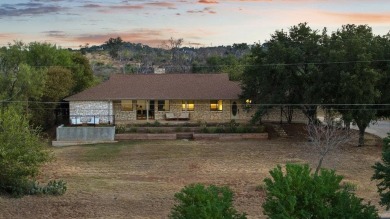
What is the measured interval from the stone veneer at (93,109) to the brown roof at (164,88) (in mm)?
534

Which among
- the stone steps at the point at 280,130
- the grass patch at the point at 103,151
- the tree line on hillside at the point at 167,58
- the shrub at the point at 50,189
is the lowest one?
the shrub at the point at 50,189

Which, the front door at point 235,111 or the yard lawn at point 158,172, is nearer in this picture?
the yard lawn at point 158,172

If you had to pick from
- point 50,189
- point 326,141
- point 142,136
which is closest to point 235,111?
point 142,136

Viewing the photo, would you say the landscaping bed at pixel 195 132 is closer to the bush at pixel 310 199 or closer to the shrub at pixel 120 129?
the shrub at pixel 120 129

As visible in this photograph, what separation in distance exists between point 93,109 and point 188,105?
821cm

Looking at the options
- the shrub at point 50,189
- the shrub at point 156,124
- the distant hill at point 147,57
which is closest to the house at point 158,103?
the shrub at point 156,124

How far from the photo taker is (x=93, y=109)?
4619 cm

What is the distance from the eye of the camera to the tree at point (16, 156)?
80.2 ft

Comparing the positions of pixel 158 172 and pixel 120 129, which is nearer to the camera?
pixel 158 172

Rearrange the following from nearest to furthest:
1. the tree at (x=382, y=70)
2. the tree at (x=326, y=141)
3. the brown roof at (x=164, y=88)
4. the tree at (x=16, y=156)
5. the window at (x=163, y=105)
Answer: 1. the tree at (x=16, y=156)
2. the tree at (x=326, y=141)
3. the tree at (x=382, y=70)
4. the brown roof at (x=164, y=88)
5. the window at (x=163, y=105)

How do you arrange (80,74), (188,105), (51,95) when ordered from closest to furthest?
1. (51,95)
2. (188,105)
3. (80,74)

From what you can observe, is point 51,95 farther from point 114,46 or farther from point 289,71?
point 114,46

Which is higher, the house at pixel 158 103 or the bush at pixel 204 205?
the house at pixel 158 103

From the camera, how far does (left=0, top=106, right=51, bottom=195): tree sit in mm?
24453
